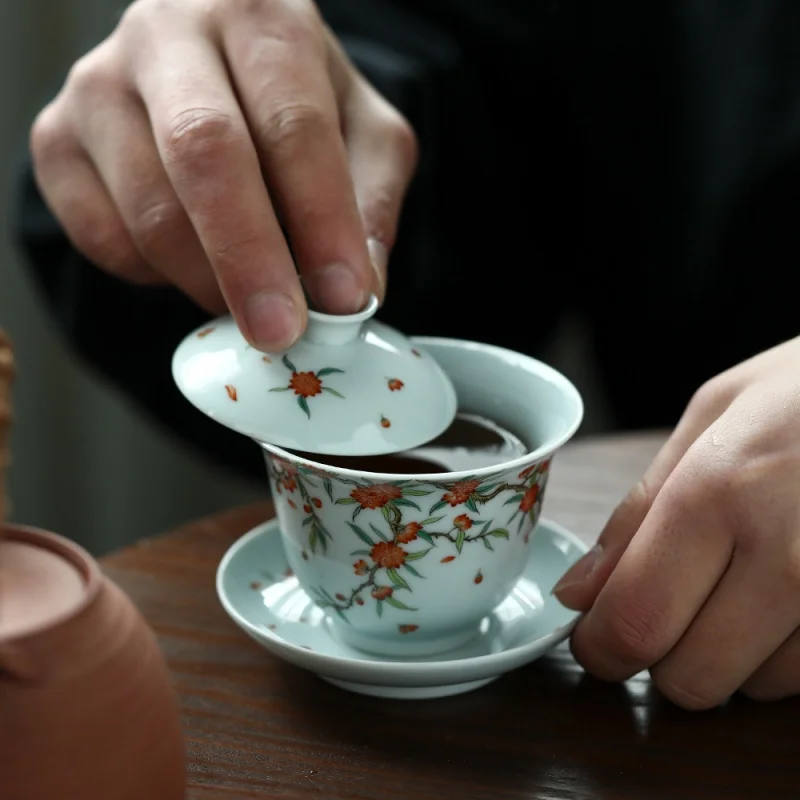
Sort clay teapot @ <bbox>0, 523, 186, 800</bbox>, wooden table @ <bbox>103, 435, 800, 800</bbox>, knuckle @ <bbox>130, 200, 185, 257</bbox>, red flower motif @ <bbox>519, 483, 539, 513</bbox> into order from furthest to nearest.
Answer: knuckle @ <bbox>130, 200, 185, 257</bbox>, red flower motif @ <bbox>519, 483, 539, 513</bbox>, wooden table @ <bbox>103, 435, 800, 800</bbox>, clay teapot @ <bbox>0, 523, 186, 800</bbox>

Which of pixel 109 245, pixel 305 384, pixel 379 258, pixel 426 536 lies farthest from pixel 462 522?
pixel 109 245

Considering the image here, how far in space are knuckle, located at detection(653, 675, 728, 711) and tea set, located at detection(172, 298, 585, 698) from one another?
2.6 inches

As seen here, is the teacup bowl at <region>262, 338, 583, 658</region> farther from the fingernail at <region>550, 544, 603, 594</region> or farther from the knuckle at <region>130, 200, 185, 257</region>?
the knuckle at <region>130, 200, 185, 257</region>

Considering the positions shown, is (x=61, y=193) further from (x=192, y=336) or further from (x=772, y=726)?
(x=772, y=726)

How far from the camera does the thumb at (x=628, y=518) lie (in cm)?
67

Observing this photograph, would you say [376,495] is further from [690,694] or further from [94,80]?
[94,80]

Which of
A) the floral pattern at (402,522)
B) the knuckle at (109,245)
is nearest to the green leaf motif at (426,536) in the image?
the floral pattern at (402,522)

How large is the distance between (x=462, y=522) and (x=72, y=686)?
287 millimetres

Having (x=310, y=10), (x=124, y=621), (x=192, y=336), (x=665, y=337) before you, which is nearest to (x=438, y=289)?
(x=665, y=337)

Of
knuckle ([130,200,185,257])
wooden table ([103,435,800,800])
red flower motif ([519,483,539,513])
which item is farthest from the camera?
knuckle ([130,200,185,257])

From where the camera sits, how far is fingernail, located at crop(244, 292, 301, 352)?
0.65 meters

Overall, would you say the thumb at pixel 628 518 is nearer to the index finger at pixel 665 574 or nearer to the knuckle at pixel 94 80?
the index finger at pixel 665 574

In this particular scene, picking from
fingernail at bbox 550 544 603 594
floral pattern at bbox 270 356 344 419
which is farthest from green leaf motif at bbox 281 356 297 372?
fingernail at bbox 550 544 603 594

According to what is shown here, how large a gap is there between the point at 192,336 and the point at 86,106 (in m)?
0.25
